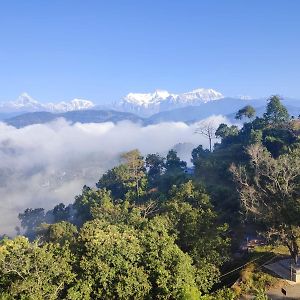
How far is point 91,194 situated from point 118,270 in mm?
37037

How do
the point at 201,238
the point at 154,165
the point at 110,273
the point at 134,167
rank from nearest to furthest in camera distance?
the point at 110,273 → the point at 201,238 → the point at 134,167 → the point at 154,165

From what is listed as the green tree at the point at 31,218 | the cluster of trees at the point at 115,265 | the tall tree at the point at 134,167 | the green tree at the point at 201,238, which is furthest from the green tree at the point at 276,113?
the green tree at the point at 31,218

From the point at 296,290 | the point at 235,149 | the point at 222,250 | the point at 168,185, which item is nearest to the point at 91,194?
the point at 168,185

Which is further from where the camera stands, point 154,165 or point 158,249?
point 154,165

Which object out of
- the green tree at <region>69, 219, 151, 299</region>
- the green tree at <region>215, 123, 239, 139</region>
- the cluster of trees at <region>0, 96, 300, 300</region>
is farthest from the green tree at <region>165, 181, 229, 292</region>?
the green tree at <region>215, 123, 239, 139</region>

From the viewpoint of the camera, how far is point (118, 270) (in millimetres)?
21469

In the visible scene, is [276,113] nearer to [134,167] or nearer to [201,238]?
[134,167]

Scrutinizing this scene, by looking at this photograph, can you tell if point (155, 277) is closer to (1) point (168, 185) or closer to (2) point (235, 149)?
(1) point (168, 185)

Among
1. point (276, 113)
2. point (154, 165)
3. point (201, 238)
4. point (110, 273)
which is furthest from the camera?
point (154, 165)

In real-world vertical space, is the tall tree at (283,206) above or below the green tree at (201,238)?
above

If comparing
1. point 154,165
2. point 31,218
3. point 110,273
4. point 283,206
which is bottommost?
point 31,218

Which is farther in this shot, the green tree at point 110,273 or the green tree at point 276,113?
the green tree at point 276,113

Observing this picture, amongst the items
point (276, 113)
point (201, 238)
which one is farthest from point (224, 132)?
point (201, 238)

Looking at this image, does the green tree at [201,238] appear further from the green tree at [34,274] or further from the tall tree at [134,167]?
the tall tree at [134,167]
